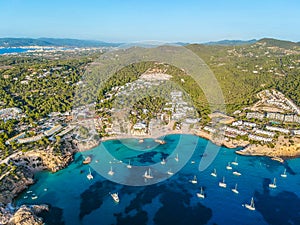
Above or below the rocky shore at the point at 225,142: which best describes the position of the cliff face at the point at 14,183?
below

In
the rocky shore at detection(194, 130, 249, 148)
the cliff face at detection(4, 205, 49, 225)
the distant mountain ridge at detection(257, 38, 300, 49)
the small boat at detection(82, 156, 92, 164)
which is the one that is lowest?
the small boat at detection(82, 156, 92, 164)

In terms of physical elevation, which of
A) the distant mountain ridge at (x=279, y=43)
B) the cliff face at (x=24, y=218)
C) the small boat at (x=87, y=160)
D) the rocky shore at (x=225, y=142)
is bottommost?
the small boat at (x=87, y=160)

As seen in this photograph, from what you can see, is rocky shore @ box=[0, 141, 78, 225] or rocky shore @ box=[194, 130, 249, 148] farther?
rocky shore @ box=[194, 130, 249, 148]

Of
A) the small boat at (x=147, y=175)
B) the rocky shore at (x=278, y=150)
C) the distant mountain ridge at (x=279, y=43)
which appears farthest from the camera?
the distant mountain ridge at (x=279, y=43)

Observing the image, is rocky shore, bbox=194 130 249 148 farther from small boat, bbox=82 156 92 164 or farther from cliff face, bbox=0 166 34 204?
cliff face, bbox=0 166 34 204

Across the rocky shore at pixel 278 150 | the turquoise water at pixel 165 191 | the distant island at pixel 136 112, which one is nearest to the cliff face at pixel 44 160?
the distant island at pixel 136 112

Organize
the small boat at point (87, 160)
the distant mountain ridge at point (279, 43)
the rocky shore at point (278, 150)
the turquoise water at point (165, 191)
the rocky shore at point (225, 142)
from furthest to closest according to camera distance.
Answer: the distant mountain ridge at point (279, 43)
the rocky shore at point (225, 142)
the rocky shore at point (278, 150)
the small boat at point (87, 160)
the turquoise water at point (165, 191)

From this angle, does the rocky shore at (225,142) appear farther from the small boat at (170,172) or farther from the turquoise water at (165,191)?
the small boat at (170,172)

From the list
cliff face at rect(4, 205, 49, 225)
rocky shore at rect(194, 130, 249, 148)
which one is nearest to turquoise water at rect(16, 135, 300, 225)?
cliff face at rect(4, 205, 49, 225)
